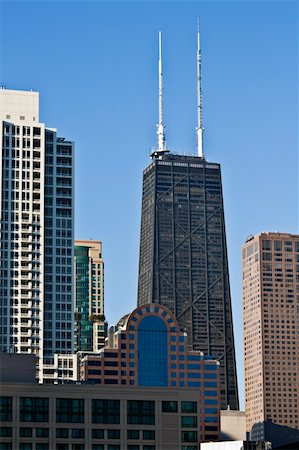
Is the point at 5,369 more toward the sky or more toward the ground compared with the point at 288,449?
more toward the sky

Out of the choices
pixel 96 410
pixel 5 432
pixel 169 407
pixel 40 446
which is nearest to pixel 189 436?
pixel 169 407

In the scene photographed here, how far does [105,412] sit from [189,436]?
36.0 ft

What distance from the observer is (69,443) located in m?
159

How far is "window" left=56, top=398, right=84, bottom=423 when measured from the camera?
160 m

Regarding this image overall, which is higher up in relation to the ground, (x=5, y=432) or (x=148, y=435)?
(x=5, y=432)

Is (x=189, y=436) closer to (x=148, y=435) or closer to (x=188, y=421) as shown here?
(x=188, y=421)

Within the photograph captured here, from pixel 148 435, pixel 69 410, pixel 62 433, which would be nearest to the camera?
pixel 62 433

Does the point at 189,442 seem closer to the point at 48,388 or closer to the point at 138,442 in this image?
the point at 138,442

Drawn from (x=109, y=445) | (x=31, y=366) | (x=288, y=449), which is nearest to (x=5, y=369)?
(x=31, y=366)

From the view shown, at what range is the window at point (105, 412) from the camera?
16150 cm

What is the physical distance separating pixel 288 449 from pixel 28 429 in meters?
39.0

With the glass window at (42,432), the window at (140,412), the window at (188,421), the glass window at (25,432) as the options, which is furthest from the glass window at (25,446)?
the window at (188,421)

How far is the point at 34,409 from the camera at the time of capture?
158m

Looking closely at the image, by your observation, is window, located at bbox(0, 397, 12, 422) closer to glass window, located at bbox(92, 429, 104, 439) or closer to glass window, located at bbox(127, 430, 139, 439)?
glass window, located at bbox(92, 429, 104, 439)
